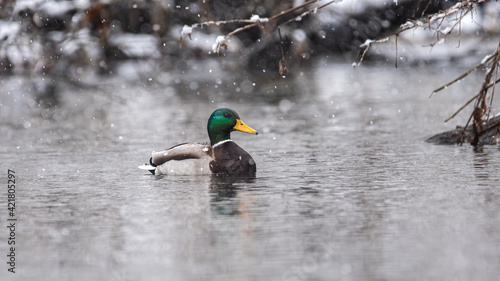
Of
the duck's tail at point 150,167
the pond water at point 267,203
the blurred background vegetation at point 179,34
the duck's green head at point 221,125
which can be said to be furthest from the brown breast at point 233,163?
the blurred background vegetation at point 179,34

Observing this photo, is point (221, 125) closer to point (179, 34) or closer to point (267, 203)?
point (267, 203)

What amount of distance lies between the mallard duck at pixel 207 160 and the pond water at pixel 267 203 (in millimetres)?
180

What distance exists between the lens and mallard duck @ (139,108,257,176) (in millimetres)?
10773

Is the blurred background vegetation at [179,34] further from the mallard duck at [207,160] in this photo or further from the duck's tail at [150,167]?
the duck's tail at [150,167]

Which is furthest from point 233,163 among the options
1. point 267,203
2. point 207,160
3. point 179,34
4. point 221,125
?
point 179,34

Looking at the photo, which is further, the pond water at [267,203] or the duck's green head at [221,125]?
the duck's green head at [221,125]

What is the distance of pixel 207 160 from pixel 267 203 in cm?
225

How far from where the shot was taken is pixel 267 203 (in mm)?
8734

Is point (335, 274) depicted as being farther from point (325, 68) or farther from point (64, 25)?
point (325, 68)

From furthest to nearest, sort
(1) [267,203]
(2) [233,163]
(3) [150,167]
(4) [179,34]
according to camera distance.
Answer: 1. (4) [179,34]
2. (3) [150,167]
3. (2) [233,163]
4. (1) [267,203]

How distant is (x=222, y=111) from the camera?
11352 mm

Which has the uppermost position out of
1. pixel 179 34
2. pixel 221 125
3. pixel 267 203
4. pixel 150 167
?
pixel 179 34

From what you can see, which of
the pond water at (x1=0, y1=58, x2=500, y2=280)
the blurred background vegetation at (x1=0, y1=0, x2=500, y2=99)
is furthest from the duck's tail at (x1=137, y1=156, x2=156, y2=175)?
the blurred background vegetation at (x1=0, y1=0, x2=500, y2=99)

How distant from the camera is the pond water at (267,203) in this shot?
21.1 feet
